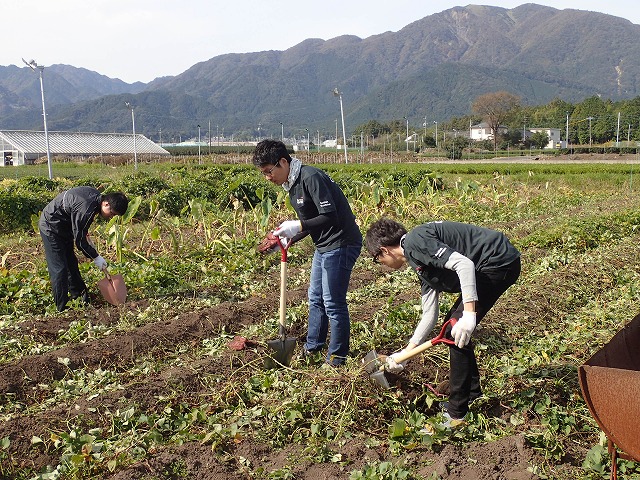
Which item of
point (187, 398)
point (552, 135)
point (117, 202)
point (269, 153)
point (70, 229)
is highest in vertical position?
point (552, 135)

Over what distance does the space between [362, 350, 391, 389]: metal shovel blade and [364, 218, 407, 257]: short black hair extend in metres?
0.73

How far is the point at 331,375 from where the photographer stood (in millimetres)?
3732

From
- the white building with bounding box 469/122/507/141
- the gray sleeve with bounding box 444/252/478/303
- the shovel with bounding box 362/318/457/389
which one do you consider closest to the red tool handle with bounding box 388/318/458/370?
the shovel with bounding box 362/318/457/389

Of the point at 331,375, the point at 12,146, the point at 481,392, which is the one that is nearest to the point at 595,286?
the point at 481,392

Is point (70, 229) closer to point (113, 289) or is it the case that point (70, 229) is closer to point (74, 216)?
point (74, 216)

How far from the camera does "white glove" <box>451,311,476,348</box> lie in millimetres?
3039

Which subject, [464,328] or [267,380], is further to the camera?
[267,380]

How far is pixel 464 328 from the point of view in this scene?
3041 millimetres

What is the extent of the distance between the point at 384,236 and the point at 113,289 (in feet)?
10.8

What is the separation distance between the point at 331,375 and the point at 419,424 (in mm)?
665

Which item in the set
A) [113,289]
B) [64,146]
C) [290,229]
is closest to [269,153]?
[290,229]

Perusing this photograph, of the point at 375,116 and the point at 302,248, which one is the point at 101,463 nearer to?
the point at 302,248

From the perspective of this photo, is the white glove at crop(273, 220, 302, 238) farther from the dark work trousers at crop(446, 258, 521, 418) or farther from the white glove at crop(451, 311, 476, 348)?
the white glove at crop(451, 311, 476, 348)

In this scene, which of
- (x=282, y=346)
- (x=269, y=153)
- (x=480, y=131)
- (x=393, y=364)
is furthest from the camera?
(x=480, y=131)
